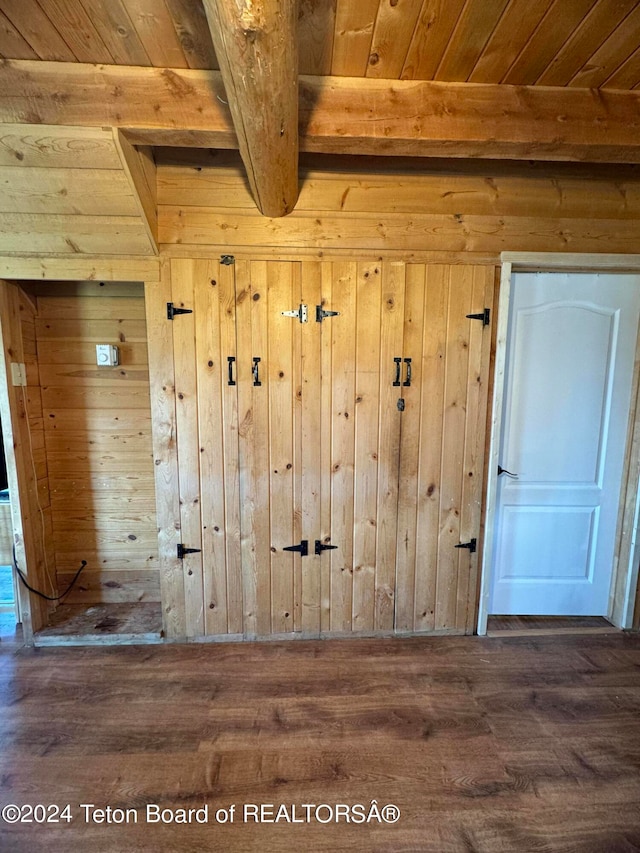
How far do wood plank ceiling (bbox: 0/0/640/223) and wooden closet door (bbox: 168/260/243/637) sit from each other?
604mm

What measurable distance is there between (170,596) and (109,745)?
0.66 m

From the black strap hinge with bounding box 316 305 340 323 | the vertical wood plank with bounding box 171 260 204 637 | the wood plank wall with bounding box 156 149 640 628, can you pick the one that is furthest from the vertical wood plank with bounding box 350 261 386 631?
the vertical wood plank with bounding box 171 260 204 637

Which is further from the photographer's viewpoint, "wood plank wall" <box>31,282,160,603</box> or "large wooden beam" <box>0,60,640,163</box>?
"wood plank wall" <box>31,282,160,603</box>

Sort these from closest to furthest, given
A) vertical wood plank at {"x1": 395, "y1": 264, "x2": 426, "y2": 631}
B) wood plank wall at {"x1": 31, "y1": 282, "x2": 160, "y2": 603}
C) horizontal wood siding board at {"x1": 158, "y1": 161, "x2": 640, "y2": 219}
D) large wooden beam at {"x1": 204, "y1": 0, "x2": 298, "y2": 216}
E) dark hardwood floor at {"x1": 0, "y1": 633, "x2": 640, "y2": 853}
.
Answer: large wooden beam at {"x1": 204, "y1": 0, "x2": 298, "y2": 216}
dark hardwood floor at {"x1": 0, "y1": 633, "x2": 640, "y2": 853}
horizontal wood siding board at {"x1": 158, "y1": 161, "x2": 640, "y2": 219}
vertical wood plank at {"x1": 395, "y1": 264, "x2": 426, "y2": 631}
wood plank wall at {"x1": 31, "y1": 282, "x2": 160, "y2": 603}

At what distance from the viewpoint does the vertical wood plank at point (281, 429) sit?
74.8 inches

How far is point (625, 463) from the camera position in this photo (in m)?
2.17

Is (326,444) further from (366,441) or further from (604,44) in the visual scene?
(604,44)

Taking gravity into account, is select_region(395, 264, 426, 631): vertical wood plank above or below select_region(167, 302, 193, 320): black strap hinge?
below

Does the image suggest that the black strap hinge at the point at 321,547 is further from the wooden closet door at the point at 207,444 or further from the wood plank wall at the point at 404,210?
the wood plank wall at the point at 404,210

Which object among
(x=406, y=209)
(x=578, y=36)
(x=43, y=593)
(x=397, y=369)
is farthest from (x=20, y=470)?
(x=578, y=36)

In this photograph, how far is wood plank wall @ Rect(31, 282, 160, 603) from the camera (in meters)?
2.21

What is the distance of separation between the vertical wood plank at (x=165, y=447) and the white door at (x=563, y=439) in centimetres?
186

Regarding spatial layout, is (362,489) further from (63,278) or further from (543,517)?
(63,278)

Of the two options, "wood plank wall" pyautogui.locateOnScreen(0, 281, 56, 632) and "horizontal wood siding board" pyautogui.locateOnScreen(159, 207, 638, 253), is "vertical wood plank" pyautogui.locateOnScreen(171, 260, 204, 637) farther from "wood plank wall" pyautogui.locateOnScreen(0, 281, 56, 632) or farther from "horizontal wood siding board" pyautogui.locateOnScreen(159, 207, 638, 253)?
"wood plank wall" pyautogui.locateOnScreen(0, 281, 56, 632)
